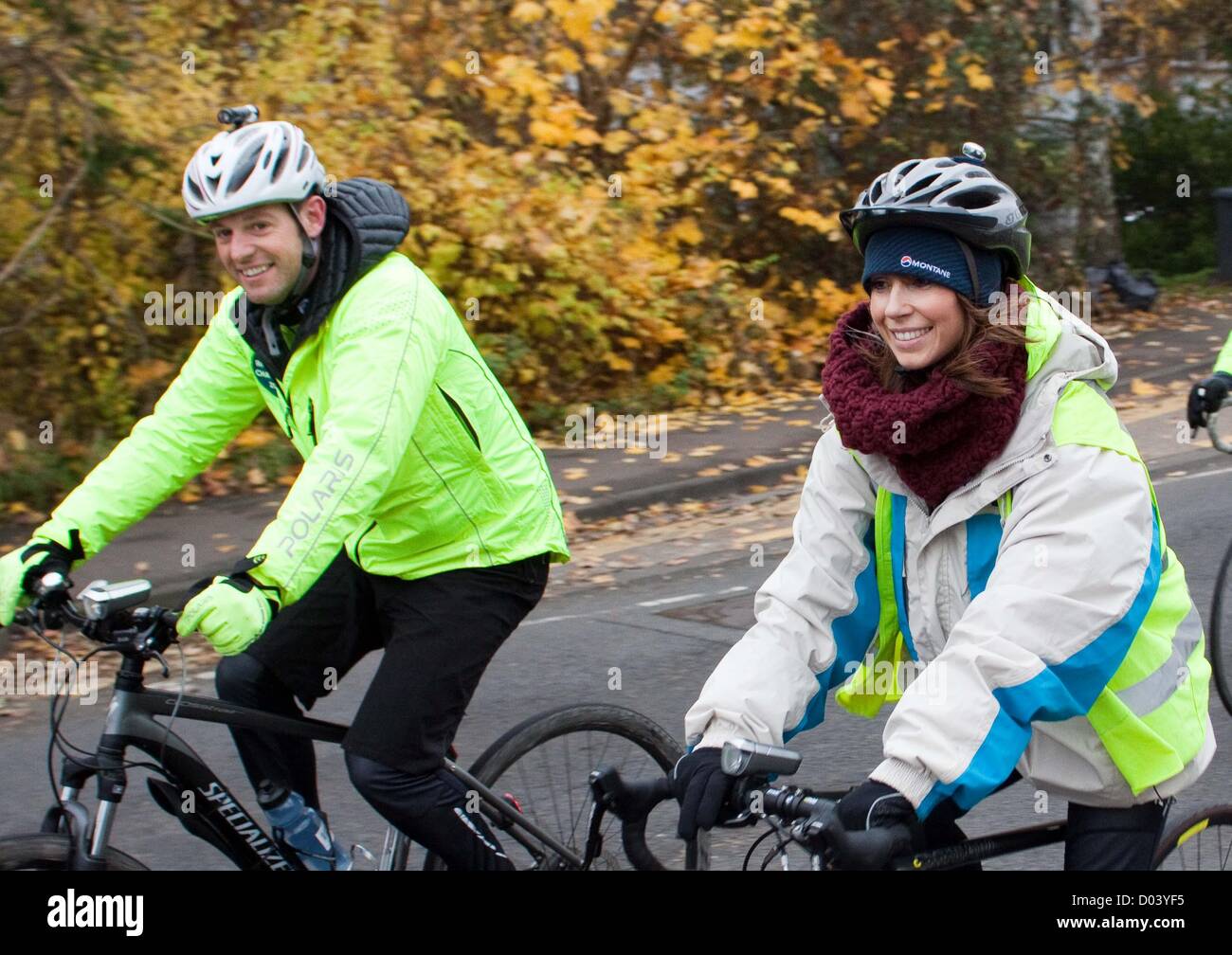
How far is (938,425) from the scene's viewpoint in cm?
259

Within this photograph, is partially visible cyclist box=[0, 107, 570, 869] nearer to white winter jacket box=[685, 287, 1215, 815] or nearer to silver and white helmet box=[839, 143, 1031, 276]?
white winter jacket box=[685, 287, 1215, 815]

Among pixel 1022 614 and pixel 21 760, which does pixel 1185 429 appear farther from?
pixel 1022 614

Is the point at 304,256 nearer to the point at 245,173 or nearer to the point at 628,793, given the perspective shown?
the point at 245,173

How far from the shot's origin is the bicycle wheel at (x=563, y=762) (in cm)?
381

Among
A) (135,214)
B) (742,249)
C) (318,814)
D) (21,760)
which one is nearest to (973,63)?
(742,249)

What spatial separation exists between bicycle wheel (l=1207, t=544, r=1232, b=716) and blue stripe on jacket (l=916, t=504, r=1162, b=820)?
3437 millimetres

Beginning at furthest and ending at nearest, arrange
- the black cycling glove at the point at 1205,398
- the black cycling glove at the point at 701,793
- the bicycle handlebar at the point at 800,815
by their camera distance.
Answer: the black cycling glove at the point at 1205,398
the black cycling glove at the point at 701,793
the bicycle handlebar at the point at 800,815

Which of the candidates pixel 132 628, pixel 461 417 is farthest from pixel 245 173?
pixel 132 628

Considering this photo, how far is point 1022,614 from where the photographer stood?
96.8 inches

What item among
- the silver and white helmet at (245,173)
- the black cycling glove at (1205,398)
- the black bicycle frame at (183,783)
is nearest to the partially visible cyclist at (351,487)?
the silver and white helmet at (245,173)

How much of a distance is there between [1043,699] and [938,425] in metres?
0.46

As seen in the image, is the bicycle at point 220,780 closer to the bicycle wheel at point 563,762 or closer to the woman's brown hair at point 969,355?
the bicycle wheel at point 563,762

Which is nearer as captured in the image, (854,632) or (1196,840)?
(854,632)

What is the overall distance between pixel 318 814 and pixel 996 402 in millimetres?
1950
